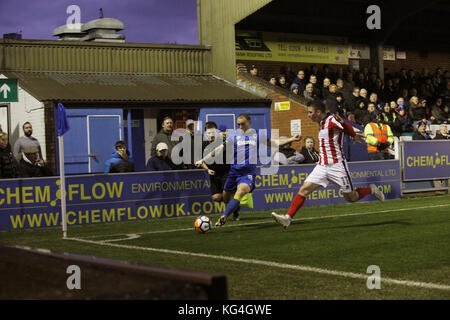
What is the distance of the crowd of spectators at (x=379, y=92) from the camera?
23.1 metres

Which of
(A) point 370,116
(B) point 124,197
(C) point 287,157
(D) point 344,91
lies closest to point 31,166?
(B) point 124,197

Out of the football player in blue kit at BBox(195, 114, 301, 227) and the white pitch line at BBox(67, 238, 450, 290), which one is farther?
the football player in blue kit at BBox(195, 114, 301, 227)

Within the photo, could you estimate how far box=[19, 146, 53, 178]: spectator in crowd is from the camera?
48.0 feet

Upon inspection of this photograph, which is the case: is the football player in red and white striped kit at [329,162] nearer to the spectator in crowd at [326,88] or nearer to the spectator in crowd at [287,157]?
the spectator in crowd at [287,157]

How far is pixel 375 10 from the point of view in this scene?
31.5 metres

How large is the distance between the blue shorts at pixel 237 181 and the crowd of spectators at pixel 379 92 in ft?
24.9

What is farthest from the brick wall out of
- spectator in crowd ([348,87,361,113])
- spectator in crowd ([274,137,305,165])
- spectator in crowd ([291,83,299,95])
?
spectator in crowd ([274,137,305,165])

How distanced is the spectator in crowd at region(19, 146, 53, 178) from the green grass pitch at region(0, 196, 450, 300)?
1938mm

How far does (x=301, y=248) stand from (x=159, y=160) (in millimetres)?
6663

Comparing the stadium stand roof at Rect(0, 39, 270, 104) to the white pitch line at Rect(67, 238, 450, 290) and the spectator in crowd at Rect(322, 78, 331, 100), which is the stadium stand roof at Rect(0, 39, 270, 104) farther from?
the white pitch line at Rect(67, 238, 450, 290)

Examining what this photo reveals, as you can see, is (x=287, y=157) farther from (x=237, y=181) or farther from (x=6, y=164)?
(x=6, y=164)
